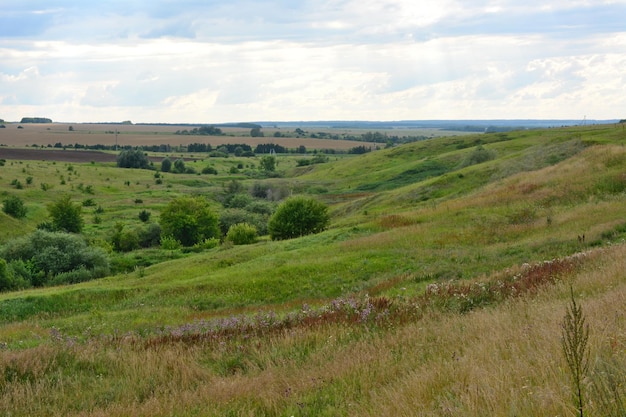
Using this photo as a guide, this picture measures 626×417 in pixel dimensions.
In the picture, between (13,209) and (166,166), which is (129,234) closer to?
(13,209)

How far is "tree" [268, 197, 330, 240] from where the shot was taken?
133ft

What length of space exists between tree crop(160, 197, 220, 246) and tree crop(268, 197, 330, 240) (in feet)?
61.9

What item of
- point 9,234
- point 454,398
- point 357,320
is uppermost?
point 454,398

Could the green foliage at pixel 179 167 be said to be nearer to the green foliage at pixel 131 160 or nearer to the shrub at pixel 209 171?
the shrub at pixel 209 171

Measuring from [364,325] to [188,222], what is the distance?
50073 millimetres

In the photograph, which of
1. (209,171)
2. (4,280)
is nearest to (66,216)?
(4,280)

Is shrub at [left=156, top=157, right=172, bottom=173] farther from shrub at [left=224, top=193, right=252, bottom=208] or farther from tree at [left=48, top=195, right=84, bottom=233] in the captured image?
tree at [left=48, top=195, right=84, bottom=233]

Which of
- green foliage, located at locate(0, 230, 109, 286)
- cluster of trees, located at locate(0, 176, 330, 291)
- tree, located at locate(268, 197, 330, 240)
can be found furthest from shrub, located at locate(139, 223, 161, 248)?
tree, located at locate(268, 197, 330, 240)

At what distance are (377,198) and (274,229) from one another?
18816 millimetres

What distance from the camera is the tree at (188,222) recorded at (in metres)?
58.7

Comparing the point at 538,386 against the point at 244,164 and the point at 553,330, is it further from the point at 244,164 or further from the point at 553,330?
the point at 244,164

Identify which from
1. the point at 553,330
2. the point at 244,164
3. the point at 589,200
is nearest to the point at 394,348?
the point at 553,330

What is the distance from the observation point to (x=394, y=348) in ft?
27.0

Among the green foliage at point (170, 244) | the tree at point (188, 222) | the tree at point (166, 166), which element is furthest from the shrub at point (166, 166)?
the green foliage at point (170, 244)
